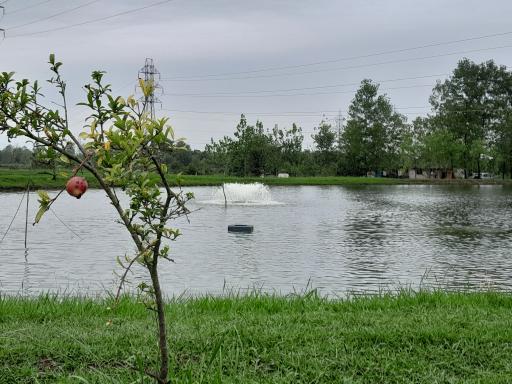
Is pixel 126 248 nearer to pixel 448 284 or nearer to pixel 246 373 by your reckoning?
pixel 448 284

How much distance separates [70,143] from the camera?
2.91m

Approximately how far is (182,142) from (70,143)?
1.72ft

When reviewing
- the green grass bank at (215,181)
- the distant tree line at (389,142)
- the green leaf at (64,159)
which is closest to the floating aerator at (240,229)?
the green leaf at (64,159)

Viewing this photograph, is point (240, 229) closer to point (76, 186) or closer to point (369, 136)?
point (76, 186)

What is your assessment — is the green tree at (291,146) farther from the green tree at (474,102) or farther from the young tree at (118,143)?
the young tree at (118,143)

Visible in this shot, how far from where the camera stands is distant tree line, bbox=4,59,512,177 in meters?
84.3

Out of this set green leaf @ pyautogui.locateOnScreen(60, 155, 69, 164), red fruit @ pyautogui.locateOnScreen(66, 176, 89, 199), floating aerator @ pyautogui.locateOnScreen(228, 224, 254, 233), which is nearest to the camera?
red fruit @ pyautogui.locateOnScreen(66, 176, 89, 199)

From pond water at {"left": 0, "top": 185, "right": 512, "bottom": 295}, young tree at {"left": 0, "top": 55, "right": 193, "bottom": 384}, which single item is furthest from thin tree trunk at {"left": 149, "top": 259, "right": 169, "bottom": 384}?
pond water at {"left": 0, "top": 185, "right": 512, "bottom": 295}

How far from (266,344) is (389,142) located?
98815mm

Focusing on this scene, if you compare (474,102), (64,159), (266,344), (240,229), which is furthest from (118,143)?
(474,102)

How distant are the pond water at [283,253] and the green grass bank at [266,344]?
7.94 ft

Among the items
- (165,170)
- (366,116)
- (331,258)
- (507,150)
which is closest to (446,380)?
(165,170)

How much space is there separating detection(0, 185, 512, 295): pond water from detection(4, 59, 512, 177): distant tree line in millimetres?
52800

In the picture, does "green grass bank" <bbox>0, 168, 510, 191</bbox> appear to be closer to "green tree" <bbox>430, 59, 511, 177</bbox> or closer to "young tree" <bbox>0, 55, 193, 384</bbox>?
"green tree" <bbox>430, 59, 511, 177</bbox>
